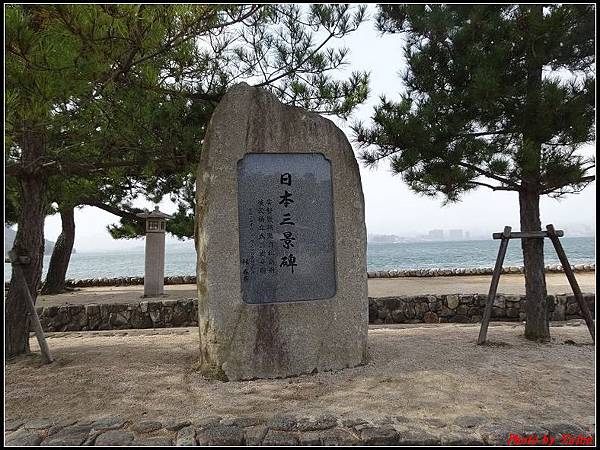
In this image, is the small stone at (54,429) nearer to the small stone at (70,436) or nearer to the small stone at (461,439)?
the small stone at (70,436)

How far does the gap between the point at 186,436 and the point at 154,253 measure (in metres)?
7.44

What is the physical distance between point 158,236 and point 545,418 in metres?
8.42

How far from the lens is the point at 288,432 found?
108 inches

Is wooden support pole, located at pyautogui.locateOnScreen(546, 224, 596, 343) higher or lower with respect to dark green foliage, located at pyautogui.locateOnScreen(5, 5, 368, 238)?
lower

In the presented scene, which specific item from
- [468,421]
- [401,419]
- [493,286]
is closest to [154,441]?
[401,419]

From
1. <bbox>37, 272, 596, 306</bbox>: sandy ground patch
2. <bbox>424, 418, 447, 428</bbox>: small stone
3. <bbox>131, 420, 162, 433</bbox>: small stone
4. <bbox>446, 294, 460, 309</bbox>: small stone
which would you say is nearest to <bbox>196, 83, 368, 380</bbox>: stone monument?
Result: <bbox>131, 420, 162, 433</bbox>: small stone

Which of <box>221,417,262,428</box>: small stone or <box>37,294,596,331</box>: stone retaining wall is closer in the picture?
<box>221,417,262,428</box>: small stone

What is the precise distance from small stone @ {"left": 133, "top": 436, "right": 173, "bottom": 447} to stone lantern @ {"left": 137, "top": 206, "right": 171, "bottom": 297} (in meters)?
7.21

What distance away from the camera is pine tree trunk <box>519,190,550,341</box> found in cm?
524

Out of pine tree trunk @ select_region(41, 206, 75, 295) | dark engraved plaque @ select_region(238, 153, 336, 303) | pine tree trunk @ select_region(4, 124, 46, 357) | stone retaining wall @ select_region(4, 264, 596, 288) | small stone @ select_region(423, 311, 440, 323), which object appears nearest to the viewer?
dark engraved plaque @ select_region(238, 153, 336, 303)

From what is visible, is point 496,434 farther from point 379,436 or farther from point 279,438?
point 279,438

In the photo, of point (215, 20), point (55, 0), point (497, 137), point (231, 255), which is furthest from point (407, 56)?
point (55, 0)

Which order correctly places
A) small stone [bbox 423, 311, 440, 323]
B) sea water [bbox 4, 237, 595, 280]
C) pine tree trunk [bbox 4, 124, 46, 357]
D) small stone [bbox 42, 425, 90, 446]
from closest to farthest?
small stone [bbox 42, 425, 90, 446], pine tree trunk [bbox 4, 124, 46, 357], small stone [bbox 423, 311, 440, 323], sea water [bbox 4, 237, 595, 280]

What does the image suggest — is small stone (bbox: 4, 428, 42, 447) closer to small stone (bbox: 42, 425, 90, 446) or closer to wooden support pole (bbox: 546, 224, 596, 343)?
small stone (bbox: 42, 425, 90, 446)
